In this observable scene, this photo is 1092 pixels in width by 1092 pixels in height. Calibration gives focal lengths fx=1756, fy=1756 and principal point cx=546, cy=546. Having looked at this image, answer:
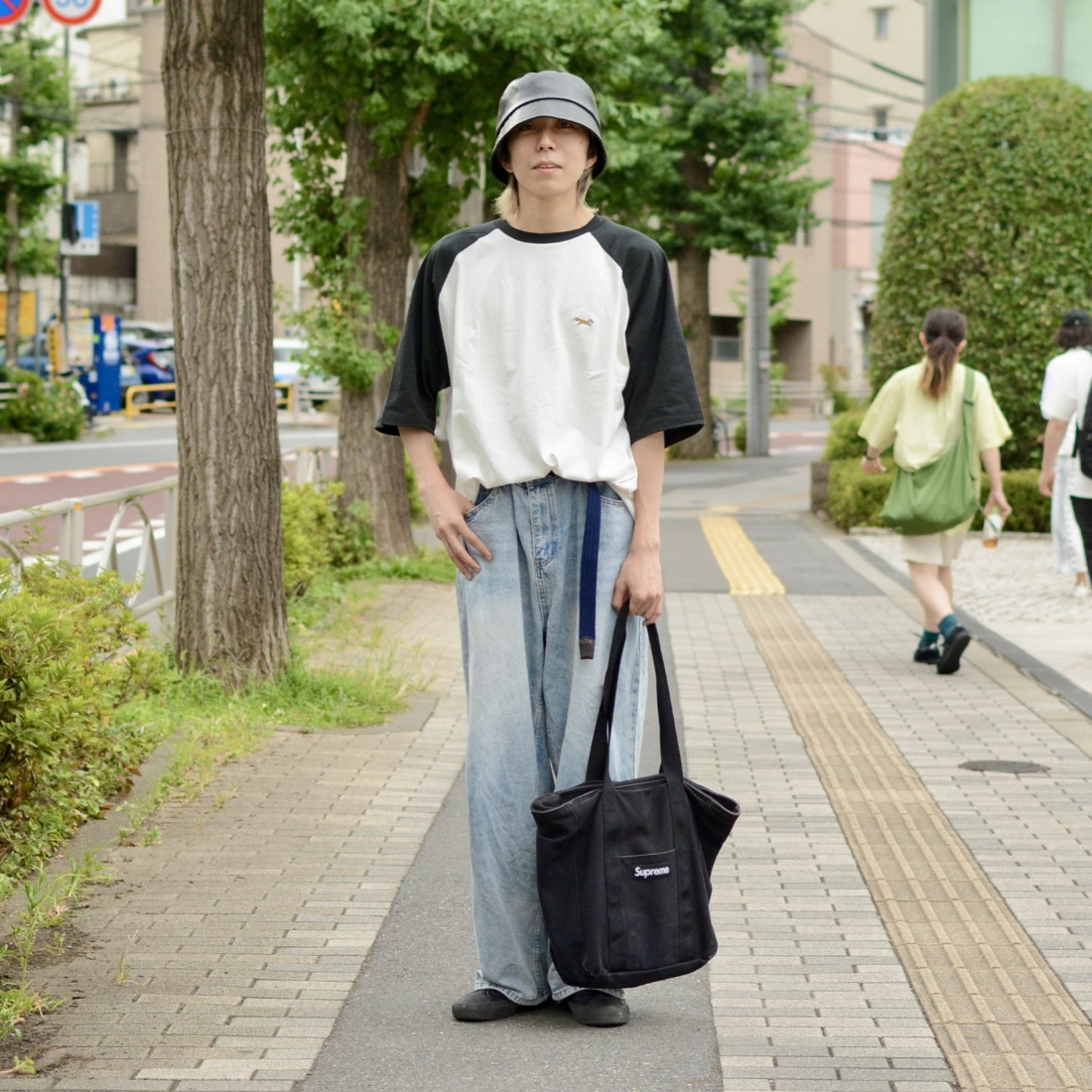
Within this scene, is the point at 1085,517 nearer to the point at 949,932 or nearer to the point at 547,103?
the point at 949,932

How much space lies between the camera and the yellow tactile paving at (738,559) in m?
12.6

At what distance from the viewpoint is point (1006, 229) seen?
17469 millimetres

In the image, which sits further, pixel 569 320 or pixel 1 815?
pixel 1 815

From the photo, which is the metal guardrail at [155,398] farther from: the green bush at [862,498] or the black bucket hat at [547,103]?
the black bucket hat at [547,103]

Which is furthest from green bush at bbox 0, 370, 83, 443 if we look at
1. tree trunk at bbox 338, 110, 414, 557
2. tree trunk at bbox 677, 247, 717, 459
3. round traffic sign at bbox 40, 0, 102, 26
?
tree trunk at bbox 338, 110, 414, 557

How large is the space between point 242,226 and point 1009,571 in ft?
27.2

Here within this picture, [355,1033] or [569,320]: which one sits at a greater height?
[569,320]

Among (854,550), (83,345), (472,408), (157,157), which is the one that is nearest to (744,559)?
(854,550)

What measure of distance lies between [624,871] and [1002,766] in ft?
11.1

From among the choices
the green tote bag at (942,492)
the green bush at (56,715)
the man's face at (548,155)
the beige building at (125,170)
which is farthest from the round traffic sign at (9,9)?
the beige building at (125,170)

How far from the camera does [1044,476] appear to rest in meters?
10.3

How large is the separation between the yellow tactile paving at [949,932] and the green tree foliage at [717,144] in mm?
22969

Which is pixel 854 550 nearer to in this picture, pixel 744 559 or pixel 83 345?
pixel 744 559

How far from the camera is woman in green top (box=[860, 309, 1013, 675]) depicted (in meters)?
8.60
